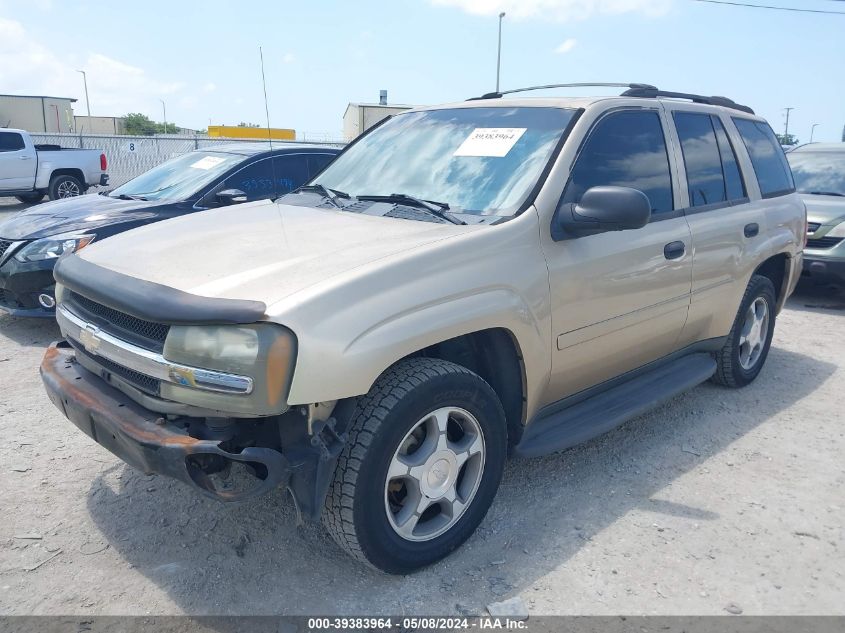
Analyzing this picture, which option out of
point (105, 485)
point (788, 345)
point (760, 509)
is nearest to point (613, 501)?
point (760, 509)

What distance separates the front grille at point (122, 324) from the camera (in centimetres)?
246

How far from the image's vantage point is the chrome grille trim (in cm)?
226

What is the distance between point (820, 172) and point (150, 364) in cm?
897

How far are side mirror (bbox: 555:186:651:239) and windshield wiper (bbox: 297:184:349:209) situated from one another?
3.96 ft

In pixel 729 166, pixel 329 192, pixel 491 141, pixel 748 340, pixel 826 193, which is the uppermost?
pixel 491 141

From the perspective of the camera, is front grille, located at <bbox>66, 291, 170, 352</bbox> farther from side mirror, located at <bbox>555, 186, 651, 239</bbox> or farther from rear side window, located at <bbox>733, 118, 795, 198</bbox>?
A: rear side window, located at <bbox>733, 118, 795, 198</bbox>

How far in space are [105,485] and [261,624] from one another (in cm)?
138

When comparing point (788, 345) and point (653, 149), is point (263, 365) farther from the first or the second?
point (788, 345)

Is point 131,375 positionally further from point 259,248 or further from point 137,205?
point 137,205

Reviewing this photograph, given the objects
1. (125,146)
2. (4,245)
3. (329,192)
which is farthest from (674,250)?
(125,146)

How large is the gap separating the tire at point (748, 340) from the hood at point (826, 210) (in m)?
3.37

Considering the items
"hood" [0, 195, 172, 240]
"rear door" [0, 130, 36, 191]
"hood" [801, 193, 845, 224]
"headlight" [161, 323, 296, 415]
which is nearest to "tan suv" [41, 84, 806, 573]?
"headlight" [161, 323, 296, 415]

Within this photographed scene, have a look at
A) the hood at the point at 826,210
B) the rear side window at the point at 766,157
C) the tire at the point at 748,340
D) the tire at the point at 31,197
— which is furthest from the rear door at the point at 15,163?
the tire at the point at 748,340

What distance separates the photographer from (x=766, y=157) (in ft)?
15.9
